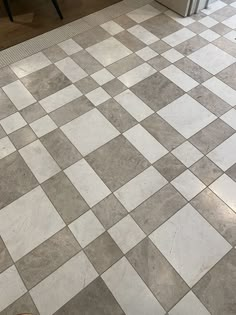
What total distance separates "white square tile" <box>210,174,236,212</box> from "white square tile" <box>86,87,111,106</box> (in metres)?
0.95

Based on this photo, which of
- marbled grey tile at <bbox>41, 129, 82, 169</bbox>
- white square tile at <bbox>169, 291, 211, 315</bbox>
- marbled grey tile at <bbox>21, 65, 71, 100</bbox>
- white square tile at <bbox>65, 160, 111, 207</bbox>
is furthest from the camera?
marbled grey tile at <bbox>21, 65, 71, 100</bbox>

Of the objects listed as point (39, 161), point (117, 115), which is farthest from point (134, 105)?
point (39, 161)

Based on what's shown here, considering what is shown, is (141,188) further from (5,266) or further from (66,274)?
(5,266)

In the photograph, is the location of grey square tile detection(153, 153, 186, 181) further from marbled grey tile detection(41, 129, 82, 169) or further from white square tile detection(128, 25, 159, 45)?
white square tile detection(128, 25, 159, 45)

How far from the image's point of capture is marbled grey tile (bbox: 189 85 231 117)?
1959 millimetres

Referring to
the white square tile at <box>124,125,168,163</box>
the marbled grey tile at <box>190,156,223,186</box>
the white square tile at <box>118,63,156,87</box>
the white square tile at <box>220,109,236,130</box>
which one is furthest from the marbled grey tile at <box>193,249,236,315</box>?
the white square tile at <box>118,63,156,87</box>

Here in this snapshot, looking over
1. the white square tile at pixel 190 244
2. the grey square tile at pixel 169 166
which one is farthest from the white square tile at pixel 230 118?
the white square tile at pixel 190 244

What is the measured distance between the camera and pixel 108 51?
2.35 metres

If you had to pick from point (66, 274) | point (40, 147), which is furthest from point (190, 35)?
point (66, 274)

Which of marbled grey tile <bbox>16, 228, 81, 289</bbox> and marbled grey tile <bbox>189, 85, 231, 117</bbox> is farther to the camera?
marbled grey tile <bbox>189, 85, 231, 117</bbox>

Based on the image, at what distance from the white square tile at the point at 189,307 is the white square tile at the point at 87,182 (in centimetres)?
63

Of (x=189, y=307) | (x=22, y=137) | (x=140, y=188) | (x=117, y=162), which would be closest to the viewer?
(x=189, y=307)

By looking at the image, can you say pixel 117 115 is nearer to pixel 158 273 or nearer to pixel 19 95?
pixel 19 95

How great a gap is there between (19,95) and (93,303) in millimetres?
1478
